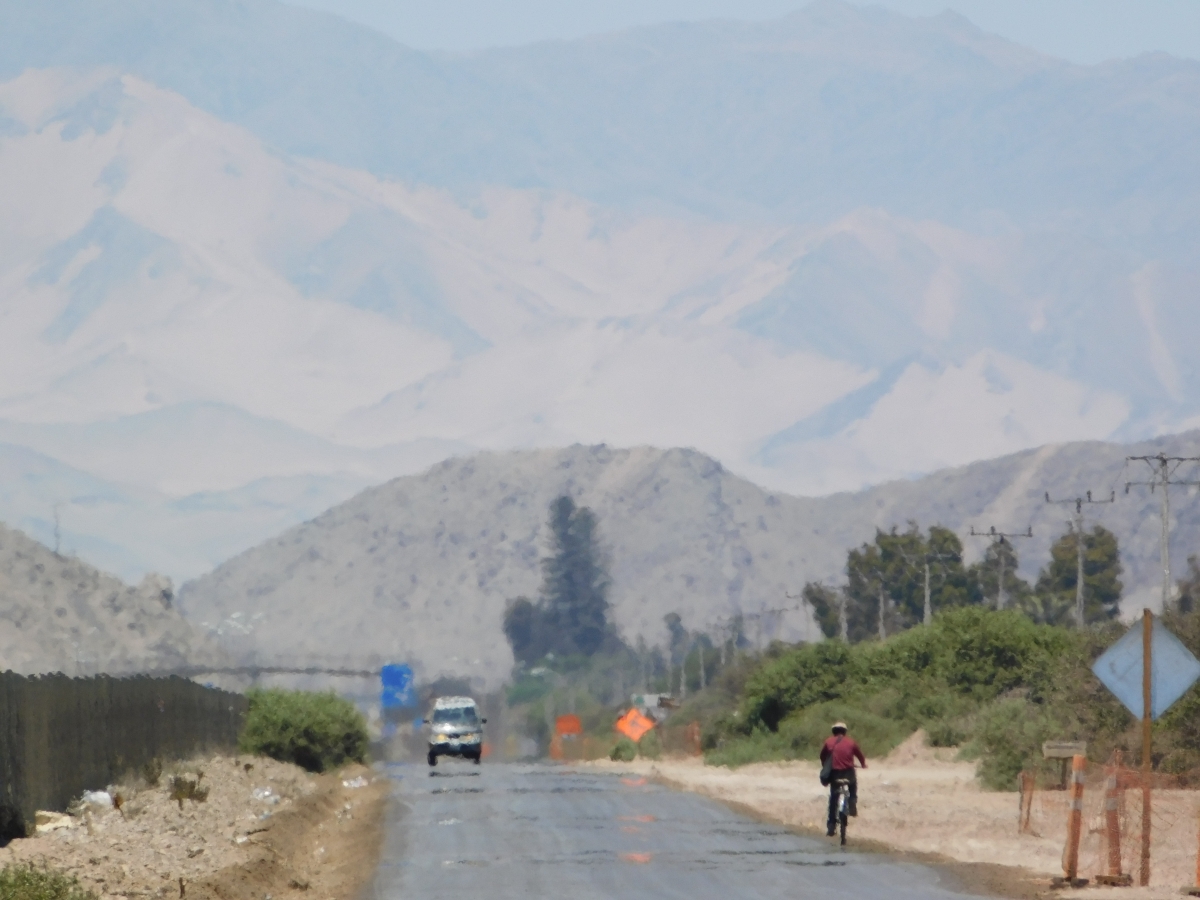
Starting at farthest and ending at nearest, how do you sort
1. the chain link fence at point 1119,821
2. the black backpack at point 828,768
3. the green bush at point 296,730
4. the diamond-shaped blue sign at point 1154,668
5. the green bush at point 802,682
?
the green bush at point 802,682 → the green bush at point 296,730 → the black backpack at point 828,768 → the chain link fence at point 1119,821 → the diamond-shaped blue sign at point 1154,668

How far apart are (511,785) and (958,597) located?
102558mm

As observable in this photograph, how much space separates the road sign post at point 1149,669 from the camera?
20234mm

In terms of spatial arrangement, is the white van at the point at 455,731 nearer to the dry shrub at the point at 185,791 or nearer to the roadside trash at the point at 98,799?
the dry shrub at the point at 185,791

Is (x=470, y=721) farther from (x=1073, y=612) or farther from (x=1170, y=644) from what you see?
(x=1073, y=612)

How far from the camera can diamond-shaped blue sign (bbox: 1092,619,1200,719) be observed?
20.2 m

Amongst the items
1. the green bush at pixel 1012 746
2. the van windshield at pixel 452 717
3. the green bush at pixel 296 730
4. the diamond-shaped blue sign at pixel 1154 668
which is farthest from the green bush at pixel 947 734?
the diamond-shaped blue sign at pixel 1154 668

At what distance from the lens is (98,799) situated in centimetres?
3002

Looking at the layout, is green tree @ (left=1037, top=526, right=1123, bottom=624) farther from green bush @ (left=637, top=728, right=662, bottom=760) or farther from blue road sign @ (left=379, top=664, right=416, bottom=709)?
green bush @ (left=637, top=728, right=662, bottom=760)

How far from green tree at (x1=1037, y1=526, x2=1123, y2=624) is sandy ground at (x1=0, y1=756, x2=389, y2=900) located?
106 m

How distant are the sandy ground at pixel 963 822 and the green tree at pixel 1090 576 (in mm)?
88231

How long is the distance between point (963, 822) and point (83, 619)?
146 metres

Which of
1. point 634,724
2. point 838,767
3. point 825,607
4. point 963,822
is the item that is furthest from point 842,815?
point 825,607

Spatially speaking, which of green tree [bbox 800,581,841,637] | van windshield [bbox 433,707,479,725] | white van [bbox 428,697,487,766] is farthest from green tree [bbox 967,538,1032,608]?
van windshield [bbox 433,707,479,725]

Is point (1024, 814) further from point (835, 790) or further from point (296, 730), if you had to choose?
point (296, 730)
